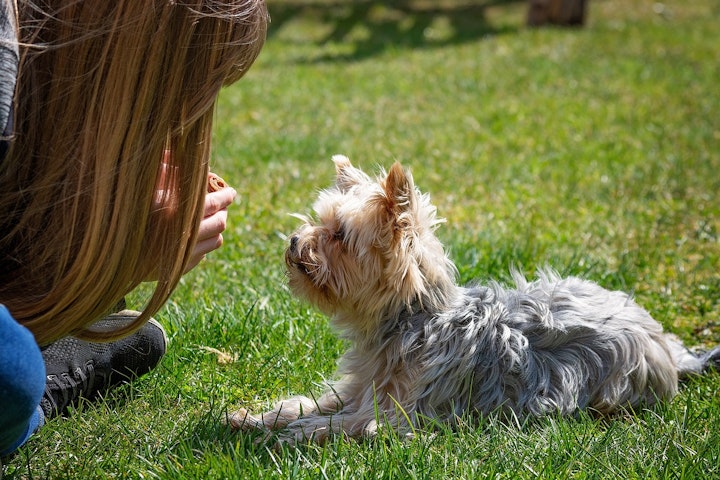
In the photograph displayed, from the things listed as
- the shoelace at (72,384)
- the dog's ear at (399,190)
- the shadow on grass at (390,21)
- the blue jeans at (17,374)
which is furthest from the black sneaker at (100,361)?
the shadow on grass at (390,21)

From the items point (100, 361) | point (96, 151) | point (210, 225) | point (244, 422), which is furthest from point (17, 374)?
point (100, 361)

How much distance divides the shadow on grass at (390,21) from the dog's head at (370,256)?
356 inches

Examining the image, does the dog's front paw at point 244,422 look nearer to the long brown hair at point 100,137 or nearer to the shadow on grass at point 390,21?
the long brown hair at point 100,137

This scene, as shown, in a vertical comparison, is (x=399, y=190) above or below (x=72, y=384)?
above

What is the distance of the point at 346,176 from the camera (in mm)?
3490

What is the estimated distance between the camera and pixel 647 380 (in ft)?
11.3

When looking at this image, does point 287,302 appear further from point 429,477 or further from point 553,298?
point 429,477

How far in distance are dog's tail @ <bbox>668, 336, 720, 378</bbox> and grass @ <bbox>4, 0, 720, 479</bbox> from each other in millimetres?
68

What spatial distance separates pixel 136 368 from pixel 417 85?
731cm

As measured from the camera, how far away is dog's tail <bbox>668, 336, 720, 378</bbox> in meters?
3.73

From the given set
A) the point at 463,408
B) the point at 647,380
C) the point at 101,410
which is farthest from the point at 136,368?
the point at 647,380

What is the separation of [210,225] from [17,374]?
871 mm

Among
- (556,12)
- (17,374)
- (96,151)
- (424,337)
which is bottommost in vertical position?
A: (424,337)

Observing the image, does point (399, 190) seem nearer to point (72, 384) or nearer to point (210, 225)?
point (210, 225)
